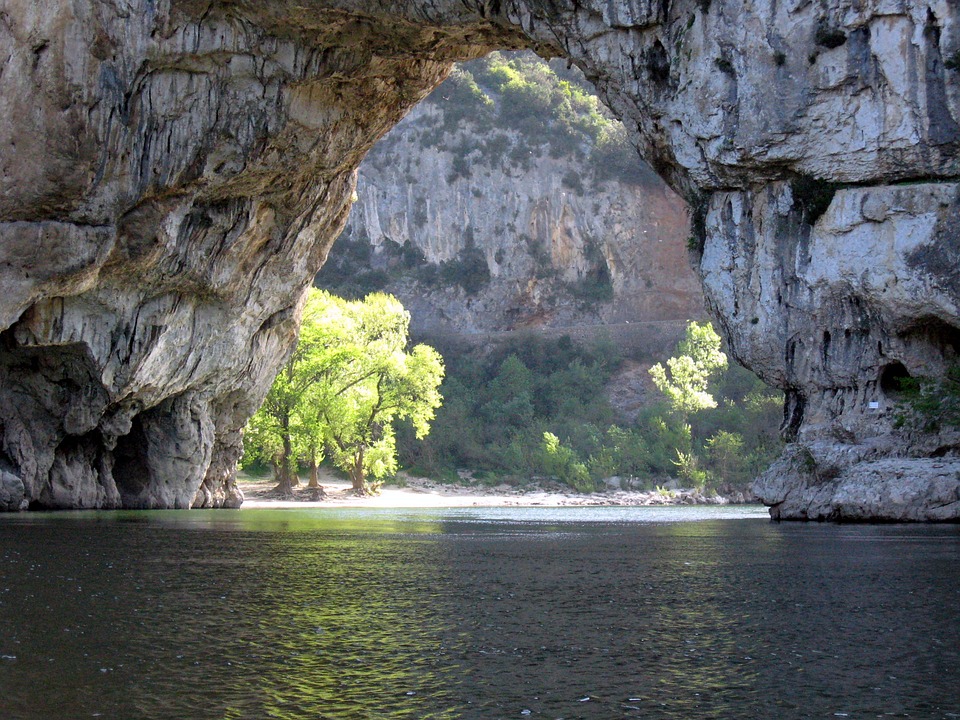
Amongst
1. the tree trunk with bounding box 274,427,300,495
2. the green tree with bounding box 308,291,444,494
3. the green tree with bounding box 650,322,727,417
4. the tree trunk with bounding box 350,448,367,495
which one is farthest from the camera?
the green tree with bounding box 650,322,727,417

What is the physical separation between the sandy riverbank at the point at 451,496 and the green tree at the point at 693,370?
326 inches

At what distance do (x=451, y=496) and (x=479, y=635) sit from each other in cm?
5316

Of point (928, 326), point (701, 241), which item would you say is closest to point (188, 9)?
point (701, 241)

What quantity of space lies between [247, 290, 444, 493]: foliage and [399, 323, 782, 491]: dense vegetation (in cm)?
1335

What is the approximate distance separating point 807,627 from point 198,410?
32172mm

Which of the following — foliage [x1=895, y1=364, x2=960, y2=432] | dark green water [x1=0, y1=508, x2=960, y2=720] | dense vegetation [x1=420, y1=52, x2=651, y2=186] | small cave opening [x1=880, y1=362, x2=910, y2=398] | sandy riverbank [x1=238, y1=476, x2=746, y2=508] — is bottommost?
sandy riverbank [x1=238, y1=476, x2=746, y2=508]

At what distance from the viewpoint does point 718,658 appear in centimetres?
638

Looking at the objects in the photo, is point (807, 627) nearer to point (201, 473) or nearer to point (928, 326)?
point (928, 326)

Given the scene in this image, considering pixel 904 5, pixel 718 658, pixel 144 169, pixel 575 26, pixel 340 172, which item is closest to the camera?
pixel 718 658

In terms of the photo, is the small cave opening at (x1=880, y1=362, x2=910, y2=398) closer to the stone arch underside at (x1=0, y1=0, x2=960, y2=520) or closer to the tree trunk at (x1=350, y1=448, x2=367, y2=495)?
the stone arch underside at (x1=0, y1=0, x2=960, y2=520)

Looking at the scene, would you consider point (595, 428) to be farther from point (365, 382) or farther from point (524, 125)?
point (524, 125)

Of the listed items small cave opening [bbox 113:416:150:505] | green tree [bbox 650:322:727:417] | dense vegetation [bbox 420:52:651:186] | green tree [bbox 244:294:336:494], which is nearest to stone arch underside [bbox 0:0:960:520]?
small cave opening [bbox 113:416:150:505]

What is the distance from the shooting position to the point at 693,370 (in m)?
68.9

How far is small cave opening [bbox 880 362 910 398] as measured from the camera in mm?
24500
